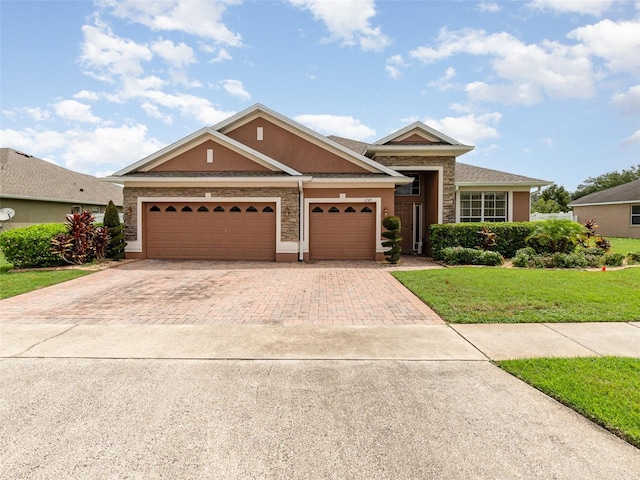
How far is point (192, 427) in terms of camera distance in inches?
119

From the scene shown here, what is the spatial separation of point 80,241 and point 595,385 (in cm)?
1443

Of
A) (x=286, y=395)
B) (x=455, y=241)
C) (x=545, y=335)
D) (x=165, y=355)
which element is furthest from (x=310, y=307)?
(x=455, y=241)

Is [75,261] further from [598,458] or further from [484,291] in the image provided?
[598,458]

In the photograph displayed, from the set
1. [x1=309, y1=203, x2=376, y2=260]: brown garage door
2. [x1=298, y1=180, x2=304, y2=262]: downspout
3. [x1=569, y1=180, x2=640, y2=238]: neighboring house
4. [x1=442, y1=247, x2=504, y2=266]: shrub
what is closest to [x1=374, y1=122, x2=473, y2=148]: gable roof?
[x1=309, y1=203, x2=376, y2=260]: brown garage door

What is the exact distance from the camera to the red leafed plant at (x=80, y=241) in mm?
12070

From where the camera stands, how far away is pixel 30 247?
11672 millimetres

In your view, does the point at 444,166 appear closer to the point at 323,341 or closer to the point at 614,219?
the point at 323,341

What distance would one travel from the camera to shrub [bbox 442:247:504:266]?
1208 centimetres

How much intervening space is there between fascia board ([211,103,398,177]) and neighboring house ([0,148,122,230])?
13.1 meters

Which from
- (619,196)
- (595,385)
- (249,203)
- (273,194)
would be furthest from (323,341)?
(619,196)

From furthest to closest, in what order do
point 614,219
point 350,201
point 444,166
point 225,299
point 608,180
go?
point 608,180
point 614,219
point 444,166
point 350,201
point 225,299

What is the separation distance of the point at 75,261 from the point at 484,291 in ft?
42.9

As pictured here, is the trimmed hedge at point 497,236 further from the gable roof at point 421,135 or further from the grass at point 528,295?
the gable roof at point 421,135

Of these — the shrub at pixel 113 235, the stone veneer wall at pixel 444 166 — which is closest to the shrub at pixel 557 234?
the stone veneer wall at pixel 444 166
